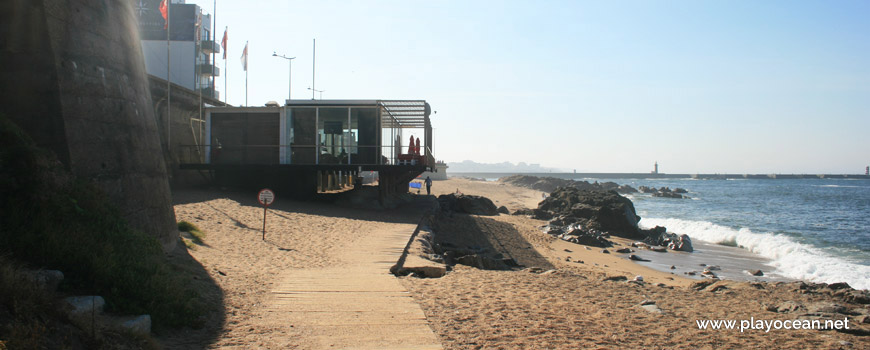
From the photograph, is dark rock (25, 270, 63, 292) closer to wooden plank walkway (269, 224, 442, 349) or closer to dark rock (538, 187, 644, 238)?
wooden plank walkway (269, 224, 442, 349)

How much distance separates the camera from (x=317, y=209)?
66.9ft

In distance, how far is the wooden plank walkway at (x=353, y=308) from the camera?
6137 millimetres

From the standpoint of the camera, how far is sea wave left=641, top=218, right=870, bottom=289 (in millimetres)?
16797

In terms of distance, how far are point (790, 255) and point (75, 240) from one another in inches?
932

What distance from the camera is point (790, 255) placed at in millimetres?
21422

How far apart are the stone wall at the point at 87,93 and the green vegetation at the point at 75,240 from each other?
2.15ft

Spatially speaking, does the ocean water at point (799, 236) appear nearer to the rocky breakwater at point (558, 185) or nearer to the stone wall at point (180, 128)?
the stone wall at point (180, 128)

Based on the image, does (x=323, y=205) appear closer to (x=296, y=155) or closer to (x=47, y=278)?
(x=296, y=155)

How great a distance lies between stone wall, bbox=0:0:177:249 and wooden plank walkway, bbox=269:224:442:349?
2.65 metres

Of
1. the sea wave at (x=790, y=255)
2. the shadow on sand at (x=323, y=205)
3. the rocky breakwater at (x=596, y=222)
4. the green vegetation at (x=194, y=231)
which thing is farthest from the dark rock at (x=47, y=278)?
the rocky breakwater at (x=596, y=222)

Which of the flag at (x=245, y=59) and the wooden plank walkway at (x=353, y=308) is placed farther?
the flag at (x=245, y=59)

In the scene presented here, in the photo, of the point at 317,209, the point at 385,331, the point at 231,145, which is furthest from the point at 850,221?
the point at 385,331

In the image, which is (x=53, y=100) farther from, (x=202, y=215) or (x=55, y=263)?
(x=202, y=215)

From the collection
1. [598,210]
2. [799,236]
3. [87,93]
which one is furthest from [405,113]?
[799,236]
